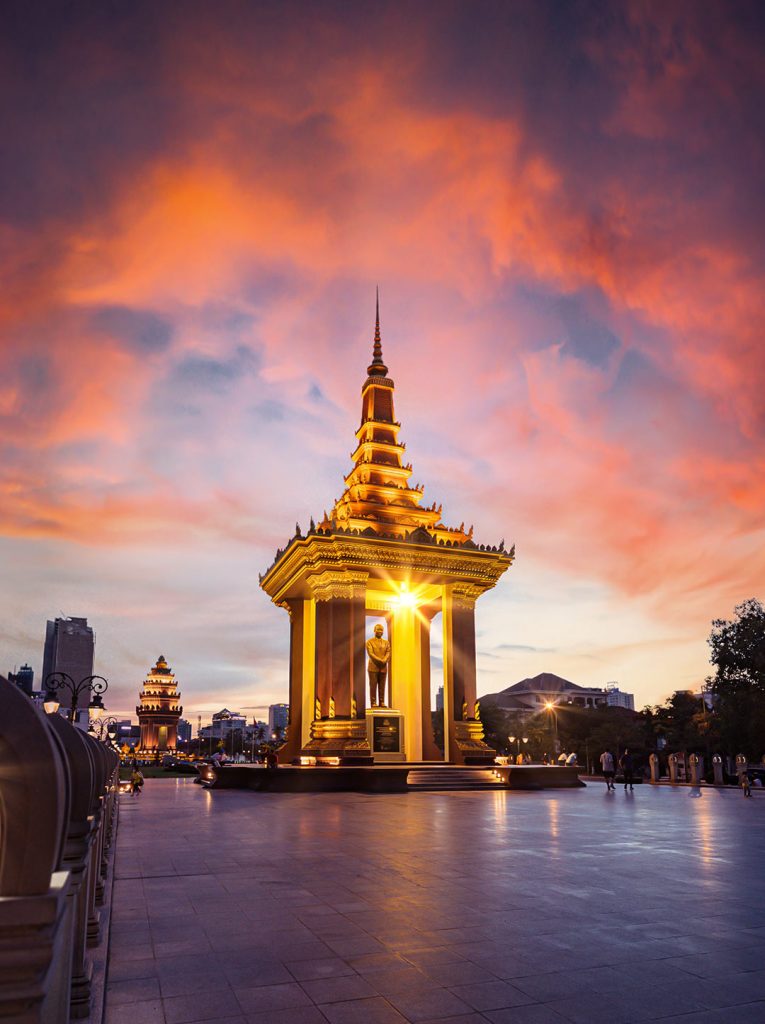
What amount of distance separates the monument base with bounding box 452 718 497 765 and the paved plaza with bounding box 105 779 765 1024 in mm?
19449

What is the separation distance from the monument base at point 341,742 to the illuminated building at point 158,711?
135 m

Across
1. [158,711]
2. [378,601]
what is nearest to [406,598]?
[378,601]

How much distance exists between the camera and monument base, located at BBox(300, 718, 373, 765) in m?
31.5

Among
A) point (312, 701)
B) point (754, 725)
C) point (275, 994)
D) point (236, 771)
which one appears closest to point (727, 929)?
point (275, 994)

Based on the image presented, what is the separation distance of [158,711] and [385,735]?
449 feet

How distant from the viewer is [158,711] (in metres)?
159

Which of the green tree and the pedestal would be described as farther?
the green tree

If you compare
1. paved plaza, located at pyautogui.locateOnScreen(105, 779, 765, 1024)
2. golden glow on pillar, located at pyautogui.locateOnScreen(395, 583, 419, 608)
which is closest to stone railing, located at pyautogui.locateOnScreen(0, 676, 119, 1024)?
paved plaza, located at pyautogui.locateOnScreen(105, 779, 765, 1024)

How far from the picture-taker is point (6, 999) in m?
2.33

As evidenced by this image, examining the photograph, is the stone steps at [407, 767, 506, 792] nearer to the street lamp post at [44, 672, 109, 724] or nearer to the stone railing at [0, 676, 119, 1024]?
the street lamp post at [44, 672, 109, 724]

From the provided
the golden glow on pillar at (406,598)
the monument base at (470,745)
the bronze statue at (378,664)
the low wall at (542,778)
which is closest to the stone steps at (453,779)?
the low wall at (542,778)

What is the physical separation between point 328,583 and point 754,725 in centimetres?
3067

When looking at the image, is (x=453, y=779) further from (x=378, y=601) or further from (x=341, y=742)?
(x=378, y=601)

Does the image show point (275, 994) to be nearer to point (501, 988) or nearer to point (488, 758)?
point (501, 988)
